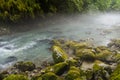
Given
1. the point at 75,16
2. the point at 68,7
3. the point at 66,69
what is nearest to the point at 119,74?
the point at 66,69

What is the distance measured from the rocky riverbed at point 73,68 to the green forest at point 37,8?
10272 mm

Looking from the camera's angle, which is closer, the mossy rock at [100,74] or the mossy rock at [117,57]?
the mossy rock at [100,74]

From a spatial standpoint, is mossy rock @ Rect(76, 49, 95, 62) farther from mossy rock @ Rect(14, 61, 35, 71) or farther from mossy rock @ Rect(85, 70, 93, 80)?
mossy rock @ Rect(14, 61, 35, 71)

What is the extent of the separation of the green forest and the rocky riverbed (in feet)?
33.7

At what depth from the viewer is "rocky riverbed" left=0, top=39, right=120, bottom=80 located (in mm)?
11430

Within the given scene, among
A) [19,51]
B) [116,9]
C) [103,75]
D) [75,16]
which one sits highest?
[103,75]

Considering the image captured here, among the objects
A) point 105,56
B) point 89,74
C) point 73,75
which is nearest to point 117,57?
point 105,56

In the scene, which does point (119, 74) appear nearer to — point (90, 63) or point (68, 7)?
point (90, 63)

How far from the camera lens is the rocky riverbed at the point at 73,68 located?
11430 millimetres

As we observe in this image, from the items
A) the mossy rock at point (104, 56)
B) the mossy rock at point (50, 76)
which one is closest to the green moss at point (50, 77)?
the mossy rock at point (50, 76)

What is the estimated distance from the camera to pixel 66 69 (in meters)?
12.8

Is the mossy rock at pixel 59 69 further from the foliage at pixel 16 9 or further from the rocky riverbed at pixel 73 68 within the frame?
the foliage at pixel 16 9

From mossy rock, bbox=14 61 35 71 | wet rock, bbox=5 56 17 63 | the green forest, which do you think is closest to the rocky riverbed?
mossy rock, bbox=14 61 35 71

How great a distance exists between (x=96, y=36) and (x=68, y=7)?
39.7 feet
